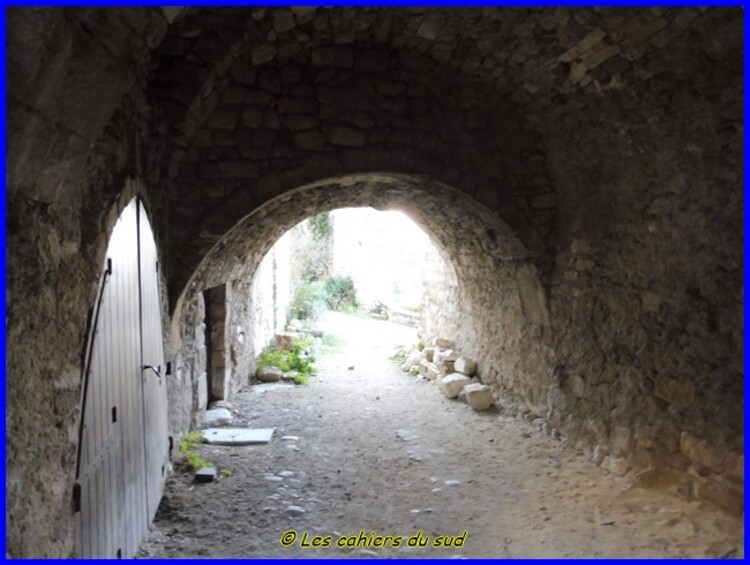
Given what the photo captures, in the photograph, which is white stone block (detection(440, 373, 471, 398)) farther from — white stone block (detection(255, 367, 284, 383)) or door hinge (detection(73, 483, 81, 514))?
door hinge (detection(73, 483, 81, 514))

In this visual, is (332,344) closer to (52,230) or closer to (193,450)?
(193,450)

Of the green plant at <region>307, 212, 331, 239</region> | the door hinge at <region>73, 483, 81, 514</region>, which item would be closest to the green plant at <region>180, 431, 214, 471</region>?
the door hinge at <region>73, 483, 81, 514</region>

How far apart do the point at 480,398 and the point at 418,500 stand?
2.18 meters

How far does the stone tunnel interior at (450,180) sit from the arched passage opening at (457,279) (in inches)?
1.7

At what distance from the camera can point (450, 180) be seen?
4246mm

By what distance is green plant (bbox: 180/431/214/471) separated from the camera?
13.5 feet

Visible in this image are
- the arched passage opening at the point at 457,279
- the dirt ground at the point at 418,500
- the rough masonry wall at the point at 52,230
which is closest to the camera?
the rough masonry wall at the point at 52,230

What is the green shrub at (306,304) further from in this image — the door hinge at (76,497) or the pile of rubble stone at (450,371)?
the door hinge at (76,497)

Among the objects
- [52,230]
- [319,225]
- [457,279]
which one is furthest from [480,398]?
[319,225]

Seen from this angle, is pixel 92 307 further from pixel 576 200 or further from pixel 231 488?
pixel 576 200

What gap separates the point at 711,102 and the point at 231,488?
372 centimetres

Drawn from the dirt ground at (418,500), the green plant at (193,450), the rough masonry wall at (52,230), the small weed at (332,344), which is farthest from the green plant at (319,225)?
the rough masonry wall at (52,230)

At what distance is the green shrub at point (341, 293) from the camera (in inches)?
618

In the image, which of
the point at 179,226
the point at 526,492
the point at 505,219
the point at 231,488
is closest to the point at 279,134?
the point at 179,226
